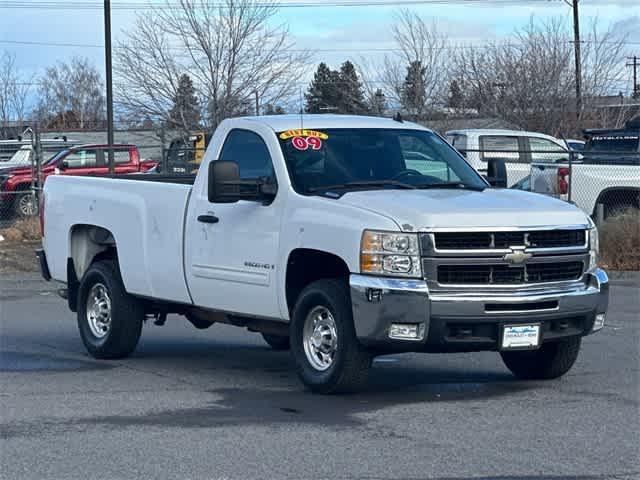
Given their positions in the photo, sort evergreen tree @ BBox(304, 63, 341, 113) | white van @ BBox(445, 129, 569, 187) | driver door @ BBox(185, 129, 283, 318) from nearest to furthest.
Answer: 1. driver door @ BBox(185, 129, 283, 318)
2. white van @ BBox(445, 129, 569, 187)
3. evergreen tree @ BBox(304, 63, 341, 113)

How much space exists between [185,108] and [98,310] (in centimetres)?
2571

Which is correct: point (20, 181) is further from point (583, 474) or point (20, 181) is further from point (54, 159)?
point (583, 474)

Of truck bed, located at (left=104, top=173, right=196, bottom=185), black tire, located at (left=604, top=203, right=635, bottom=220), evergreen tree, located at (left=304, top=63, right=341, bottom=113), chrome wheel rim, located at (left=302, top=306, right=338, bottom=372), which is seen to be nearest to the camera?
chrome wheel rim, located at (left=302, top=306, right=338, bottom=372)

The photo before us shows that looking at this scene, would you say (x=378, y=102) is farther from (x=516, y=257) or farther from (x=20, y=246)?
(x=516, y=257)

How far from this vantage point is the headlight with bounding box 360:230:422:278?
7934 millimetres

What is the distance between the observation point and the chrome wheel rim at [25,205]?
86.8 ft

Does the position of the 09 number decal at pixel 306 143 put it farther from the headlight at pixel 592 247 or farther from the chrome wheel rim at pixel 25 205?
the chrome wheel rim at pixel 25 205

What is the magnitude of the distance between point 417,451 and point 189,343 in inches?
214

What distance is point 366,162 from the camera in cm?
927

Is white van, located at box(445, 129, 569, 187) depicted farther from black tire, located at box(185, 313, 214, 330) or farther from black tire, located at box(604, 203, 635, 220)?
black tire, located at box(185, 313, 214, 330)

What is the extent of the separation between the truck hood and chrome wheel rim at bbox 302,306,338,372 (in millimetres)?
843

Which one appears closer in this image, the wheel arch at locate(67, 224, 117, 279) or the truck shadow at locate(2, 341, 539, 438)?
the truck shadow at locate(2, 341, 539, 438)

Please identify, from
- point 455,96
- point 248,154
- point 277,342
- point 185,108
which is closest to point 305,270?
point 248,154

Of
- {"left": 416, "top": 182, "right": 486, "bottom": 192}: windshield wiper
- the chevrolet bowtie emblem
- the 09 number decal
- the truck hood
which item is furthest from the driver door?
the chevrolet bowtie emblem
